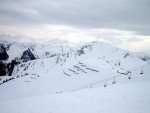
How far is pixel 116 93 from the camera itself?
80.2 ft

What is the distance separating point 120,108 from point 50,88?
64545 mm

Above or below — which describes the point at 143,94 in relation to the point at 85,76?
above

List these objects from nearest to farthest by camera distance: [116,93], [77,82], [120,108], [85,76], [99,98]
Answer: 1. [120,108]
2. [99,98]
3. [116,93]
4. [77,82]
5. [85,76]

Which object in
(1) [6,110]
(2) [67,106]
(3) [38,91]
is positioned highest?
(2) [67,106]

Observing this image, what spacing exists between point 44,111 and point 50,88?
61141 mm

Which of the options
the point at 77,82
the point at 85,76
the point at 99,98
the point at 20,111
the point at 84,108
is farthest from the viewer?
the point at 85,76

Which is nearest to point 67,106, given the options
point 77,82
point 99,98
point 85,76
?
point 99,98

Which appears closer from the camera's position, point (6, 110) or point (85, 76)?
point (6, 110)

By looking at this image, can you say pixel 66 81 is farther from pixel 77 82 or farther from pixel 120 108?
pixel 120 108

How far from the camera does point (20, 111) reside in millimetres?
21375

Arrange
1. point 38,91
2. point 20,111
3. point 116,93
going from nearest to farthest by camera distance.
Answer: point 20,111 → point 116,93 → point 38,91

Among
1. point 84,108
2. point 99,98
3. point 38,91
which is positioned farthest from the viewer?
point 38,91

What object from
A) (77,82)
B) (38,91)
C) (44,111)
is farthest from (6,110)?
(77,82)

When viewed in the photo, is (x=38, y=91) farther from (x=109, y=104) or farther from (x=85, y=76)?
(x=109, y=104)
